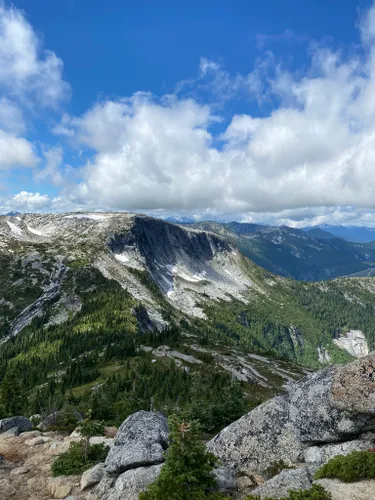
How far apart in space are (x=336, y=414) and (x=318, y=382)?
336 cm

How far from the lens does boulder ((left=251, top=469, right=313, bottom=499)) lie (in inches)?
863

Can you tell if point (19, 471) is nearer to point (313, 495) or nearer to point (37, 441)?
point (37, 441)

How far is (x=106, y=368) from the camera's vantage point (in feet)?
514

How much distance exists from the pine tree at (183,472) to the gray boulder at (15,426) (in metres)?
31.1

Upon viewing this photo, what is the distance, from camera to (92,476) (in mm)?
28750

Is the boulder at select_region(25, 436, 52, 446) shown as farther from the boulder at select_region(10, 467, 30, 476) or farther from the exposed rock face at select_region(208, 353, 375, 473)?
the exposed rock face at select_region(208, 353, 375, 473)

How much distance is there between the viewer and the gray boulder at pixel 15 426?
4407cm

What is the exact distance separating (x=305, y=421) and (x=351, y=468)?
709 cm

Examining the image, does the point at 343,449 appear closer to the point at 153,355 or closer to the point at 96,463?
the point at 96,463

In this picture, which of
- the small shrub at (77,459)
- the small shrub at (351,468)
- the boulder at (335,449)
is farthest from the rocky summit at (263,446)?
the small shrub at (351,468)

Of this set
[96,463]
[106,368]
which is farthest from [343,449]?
[106,368]

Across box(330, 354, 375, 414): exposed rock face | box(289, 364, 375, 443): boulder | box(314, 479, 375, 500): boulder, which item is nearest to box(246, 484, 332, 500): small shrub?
box(314, 479, 375, 500): boulder

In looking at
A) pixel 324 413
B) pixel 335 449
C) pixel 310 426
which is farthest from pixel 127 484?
pixel 324 413

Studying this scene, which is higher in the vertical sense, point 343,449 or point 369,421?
point 369,421
